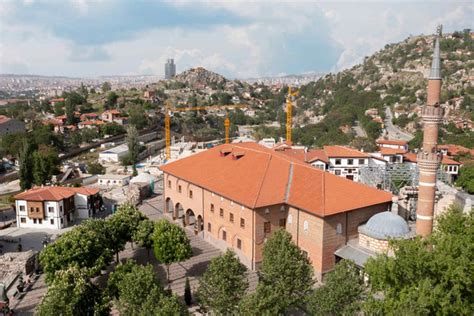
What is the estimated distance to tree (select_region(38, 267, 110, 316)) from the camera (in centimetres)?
2178

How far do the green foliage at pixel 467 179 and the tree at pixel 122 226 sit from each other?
145 feet

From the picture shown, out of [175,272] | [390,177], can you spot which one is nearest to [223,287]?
[175,272]

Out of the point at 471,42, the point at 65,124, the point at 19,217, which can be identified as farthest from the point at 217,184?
the point at 471,42

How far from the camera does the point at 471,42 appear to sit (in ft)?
439

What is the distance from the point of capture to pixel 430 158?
29.0 meters

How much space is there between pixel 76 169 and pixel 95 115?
2078 inches

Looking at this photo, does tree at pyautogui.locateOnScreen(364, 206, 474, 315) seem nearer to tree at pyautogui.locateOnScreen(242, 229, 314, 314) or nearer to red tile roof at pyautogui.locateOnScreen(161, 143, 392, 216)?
tree at pyautogui.locateOnScreen(242, 229, 314, 314)

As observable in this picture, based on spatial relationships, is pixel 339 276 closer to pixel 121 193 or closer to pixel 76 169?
pixel 121 193

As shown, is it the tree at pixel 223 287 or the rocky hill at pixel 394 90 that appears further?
the rocky hill at pixel 394 90

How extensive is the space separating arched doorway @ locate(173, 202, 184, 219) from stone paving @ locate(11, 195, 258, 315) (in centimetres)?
391

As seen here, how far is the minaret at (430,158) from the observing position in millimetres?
28953

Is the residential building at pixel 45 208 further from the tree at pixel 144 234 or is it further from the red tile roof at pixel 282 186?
the tree at pixel 144 234

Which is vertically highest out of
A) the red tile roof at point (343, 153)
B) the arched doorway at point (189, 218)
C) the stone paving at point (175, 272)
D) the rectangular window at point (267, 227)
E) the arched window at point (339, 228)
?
the red tile roof at point (343, 153)

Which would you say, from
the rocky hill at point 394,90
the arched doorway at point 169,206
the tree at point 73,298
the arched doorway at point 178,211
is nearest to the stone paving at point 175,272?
the arched doorway at point 178,211
